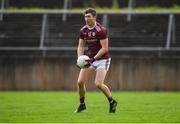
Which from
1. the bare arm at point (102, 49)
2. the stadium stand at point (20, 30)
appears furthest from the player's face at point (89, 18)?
the stadium stand at point (20, 30)

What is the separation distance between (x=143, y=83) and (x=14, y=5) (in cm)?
858

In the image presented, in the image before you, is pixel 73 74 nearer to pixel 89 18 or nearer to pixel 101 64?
pixel 101 64

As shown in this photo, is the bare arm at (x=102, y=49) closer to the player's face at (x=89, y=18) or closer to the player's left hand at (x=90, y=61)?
the player's left hand at (x=90, y=61)

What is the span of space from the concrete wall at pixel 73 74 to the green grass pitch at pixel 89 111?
17.4ft

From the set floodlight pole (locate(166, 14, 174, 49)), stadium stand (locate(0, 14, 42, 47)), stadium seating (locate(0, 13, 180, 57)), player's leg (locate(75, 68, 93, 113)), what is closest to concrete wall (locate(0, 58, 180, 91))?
stadium seating (locate(0, 13, 180, 57))

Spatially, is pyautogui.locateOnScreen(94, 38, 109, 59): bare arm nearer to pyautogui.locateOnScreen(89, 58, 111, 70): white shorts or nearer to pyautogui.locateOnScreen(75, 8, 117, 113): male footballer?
pyautogui.locateOnScreen(75, 8, 117, 113): male footballer

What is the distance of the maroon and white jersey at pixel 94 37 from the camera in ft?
57.7

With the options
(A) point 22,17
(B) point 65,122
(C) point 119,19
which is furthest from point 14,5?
(B) point 65,122

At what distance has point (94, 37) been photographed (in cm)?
1762

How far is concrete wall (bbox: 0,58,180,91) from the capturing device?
94.8 ft

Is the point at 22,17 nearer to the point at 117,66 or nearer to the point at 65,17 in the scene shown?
the point at 65,17

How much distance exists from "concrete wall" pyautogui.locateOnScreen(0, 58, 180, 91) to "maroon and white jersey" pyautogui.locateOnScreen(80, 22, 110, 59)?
37.1ft

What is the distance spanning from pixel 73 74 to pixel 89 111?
11394 millimetres

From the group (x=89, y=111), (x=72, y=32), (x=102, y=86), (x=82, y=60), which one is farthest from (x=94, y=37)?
(x=72, y=32)
